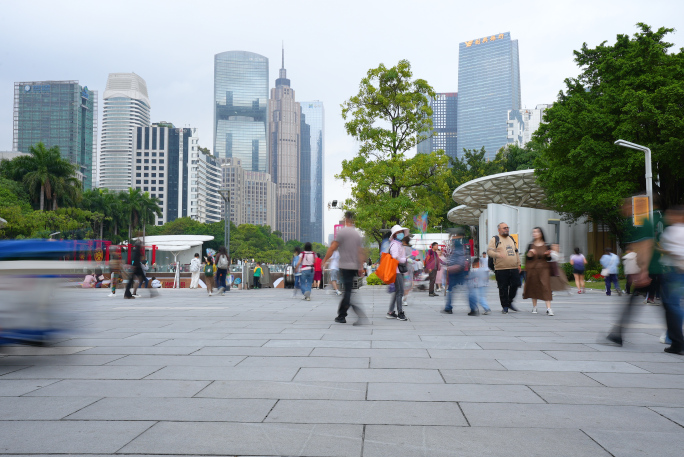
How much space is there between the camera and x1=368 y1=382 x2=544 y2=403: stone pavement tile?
12.9 feet

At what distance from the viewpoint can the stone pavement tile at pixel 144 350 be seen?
585 centimetres

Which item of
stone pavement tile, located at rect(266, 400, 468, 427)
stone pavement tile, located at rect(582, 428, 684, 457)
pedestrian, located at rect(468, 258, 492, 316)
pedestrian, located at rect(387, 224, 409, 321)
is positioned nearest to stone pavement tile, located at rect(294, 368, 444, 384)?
stone pavement tile, located at rect(266, 400, 468, 427)

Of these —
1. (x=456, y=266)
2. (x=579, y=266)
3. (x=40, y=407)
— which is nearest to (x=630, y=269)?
(x=456, y=266)

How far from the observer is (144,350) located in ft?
19.9

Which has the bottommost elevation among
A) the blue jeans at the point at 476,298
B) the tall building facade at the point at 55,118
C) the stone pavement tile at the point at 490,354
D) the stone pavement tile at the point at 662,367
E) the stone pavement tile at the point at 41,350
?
the stone pavement tile at the point at 490,354

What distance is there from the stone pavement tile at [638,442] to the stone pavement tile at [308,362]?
2.39 meters

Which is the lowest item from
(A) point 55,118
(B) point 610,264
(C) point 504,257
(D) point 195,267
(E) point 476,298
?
(E) point 476,298

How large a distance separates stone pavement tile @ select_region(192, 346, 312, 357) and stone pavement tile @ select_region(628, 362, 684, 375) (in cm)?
325

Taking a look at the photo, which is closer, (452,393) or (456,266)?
(452,393)

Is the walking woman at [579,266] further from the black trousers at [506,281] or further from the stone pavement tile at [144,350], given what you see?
the stone pavement tile at [144,350]

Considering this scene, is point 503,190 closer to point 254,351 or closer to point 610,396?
point 254,351

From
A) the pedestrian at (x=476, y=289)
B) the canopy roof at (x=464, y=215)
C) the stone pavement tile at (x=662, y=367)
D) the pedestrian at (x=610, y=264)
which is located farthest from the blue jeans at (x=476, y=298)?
the canopy roof at (x=464, y=215)

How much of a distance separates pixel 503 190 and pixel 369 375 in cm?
4554

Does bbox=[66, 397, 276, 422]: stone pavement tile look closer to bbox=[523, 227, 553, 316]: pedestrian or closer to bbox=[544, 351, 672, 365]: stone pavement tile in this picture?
bbox=[544, 351, 672, 365]: stone pavement tile
